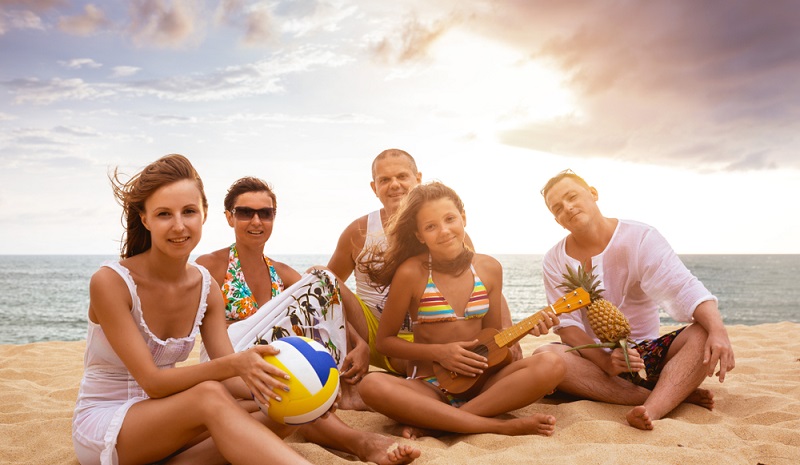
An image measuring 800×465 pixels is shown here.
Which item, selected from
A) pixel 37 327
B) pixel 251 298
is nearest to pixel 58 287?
pixel 37 327

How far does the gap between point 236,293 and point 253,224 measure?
562 millimetres

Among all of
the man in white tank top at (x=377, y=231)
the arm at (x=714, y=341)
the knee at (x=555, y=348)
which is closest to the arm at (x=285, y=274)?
the man in white tank top at (x=377, y=231)

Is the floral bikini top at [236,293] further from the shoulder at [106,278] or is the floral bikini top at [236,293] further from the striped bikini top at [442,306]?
the shoulder at [106,278]

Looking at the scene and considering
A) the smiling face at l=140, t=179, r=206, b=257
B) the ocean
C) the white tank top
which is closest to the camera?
the smiling face at l=140, t=179, r=206, b=257

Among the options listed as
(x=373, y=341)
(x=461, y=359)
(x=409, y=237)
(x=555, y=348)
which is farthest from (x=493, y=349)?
(x=373, y=341)

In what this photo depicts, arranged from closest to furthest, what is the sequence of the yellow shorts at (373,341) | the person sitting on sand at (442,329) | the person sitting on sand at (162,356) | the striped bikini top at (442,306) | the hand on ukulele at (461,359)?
the person sitting on sand at (162,356)
the person sitting on sand at (442,329)
the hand on ukulele at (461,359)
the striped bikini top at (442,306)
the yellow shorts at (373,341)

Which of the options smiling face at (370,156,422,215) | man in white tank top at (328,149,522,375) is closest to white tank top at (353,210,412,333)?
man in white tank top at (328,149,522,375)

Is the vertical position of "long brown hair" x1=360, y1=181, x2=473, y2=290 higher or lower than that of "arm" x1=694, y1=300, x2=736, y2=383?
higher

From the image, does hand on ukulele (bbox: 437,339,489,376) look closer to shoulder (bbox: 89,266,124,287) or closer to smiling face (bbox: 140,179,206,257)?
smiling face (bbox: 140,179,206,257)

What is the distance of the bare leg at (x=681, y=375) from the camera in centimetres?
372

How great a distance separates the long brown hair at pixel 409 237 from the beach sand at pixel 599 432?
1.10 meters

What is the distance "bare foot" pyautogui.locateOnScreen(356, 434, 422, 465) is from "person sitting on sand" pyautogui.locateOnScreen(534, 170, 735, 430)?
1313mm

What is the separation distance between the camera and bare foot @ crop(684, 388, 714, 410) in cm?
397

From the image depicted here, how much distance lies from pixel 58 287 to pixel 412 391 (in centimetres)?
4146
